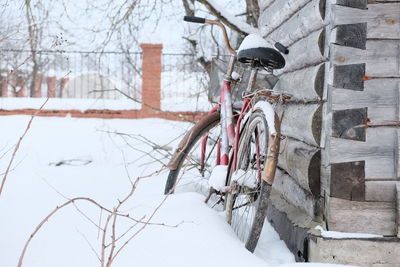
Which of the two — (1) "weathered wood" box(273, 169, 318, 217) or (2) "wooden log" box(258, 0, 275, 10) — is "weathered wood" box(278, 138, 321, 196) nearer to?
(1) "weathered wood" box(273, 169, 318, 217)

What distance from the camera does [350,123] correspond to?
2123 mm

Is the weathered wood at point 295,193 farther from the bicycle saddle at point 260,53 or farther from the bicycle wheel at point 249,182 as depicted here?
the bicycle saddle at point 260,53

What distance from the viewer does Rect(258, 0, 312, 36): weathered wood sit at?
9.37 feet

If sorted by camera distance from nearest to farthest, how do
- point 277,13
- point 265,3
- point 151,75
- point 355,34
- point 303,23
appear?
point 355,34 → point 303,23 → point 277,13 → point 265,3 → point 151,75

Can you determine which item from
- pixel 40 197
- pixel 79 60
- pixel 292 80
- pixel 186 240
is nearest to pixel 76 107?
pixel 79 60

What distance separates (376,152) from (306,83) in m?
0.55

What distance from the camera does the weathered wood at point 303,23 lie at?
2.35 m

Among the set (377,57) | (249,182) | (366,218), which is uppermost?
(377,57)

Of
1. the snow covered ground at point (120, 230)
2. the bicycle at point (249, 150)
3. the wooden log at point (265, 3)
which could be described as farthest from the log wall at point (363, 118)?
the wooden log at point (265, 3)

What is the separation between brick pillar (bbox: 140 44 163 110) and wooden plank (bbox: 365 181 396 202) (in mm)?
7003

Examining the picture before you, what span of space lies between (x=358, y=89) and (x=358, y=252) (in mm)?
756

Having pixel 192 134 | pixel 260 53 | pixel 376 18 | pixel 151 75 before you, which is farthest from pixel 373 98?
pixel 151 75

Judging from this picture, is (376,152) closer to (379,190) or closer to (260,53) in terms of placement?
(379,190)

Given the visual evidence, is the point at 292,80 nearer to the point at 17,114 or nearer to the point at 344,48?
the point at 344,48
